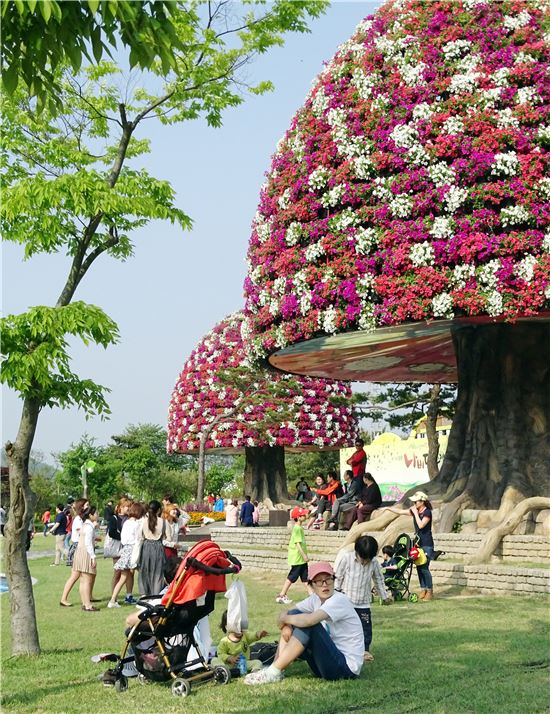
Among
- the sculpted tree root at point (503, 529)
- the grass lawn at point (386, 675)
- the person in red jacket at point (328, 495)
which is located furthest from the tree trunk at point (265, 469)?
the grass lawn at point (386, 675)

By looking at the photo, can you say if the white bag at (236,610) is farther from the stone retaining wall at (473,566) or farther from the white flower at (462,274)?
the white flower at (462,274)

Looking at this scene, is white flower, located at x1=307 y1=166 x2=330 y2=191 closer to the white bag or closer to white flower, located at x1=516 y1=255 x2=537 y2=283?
white flower, located at x1=516 y1=255 x2=537 y2=283

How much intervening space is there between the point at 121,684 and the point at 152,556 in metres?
5.68

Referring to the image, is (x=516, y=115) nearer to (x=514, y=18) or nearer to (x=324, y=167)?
(x=514, y=18)

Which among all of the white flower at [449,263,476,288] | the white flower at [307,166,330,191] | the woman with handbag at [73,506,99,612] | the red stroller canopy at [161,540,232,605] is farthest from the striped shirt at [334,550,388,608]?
the white flower at [307,166,330,191]

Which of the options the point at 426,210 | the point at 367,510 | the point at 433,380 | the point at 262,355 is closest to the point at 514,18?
the point at 426,210

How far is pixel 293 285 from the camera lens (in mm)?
19734

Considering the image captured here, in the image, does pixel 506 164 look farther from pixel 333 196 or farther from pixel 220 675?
pixel 220 675

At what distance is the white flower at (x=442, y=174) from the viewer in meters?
17.8

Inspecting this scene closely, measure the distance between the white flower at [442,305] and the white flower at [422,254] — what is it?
2.42ft

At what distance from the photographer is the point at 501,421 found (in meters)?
20.0

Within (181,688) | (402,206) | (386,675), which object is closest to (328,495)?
(402,206)

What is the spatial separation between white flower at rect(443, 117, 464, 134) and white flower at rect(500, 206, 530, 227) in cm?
188

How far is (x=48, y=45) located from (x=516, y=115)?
47.2 feet
